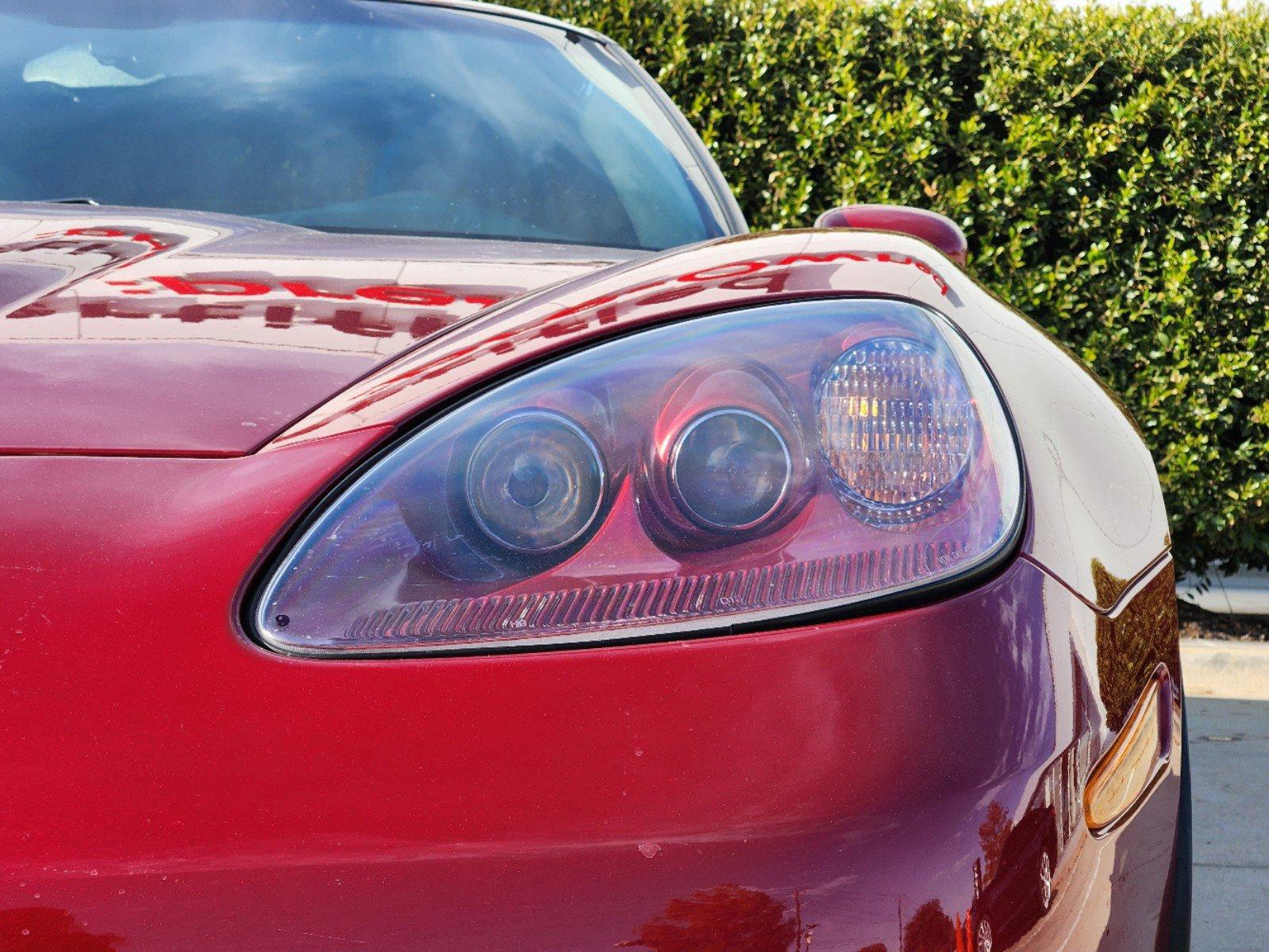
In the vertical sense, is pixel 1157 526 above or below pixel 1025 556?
below

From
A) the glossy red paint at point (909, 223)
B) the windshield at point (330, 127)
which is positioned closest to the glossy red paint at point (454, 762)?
the windshield at point (330, 127)

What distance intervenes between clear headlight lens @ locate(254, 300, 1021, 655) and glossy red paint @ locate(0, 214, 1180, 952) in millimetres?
29

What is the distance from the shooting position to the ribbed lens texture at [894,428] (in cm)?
87

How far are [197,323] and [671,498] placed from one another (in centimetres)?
40

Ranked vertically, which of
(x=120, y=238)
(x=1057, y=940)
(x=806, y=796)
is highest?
(x=120, y=238)

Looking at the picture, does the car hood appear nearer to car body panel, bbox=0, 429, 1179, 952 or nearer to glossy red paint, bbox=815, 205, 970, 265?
car body panel, bbox=0, 429, 1179, 952

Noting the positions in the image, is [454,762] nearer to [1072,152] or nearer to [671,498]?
[671,498]

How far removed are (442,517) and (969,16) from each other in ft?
16.5

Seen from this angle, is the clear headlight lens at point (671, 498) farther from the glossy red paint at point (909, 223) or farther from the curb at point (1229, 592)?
the curb at point (1229, 592)

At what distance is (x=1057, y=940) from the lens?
80cm

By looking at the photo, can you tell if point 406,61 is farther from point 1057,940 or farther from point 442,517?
point 1057,940

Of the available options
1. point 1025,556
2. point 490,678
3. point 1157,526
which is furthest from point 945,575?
point 1157,526

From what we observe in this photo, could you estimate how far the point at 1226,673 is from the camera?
4.38 meters

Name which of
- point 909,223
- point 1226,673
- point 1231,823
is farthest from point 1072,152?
point 909,223
